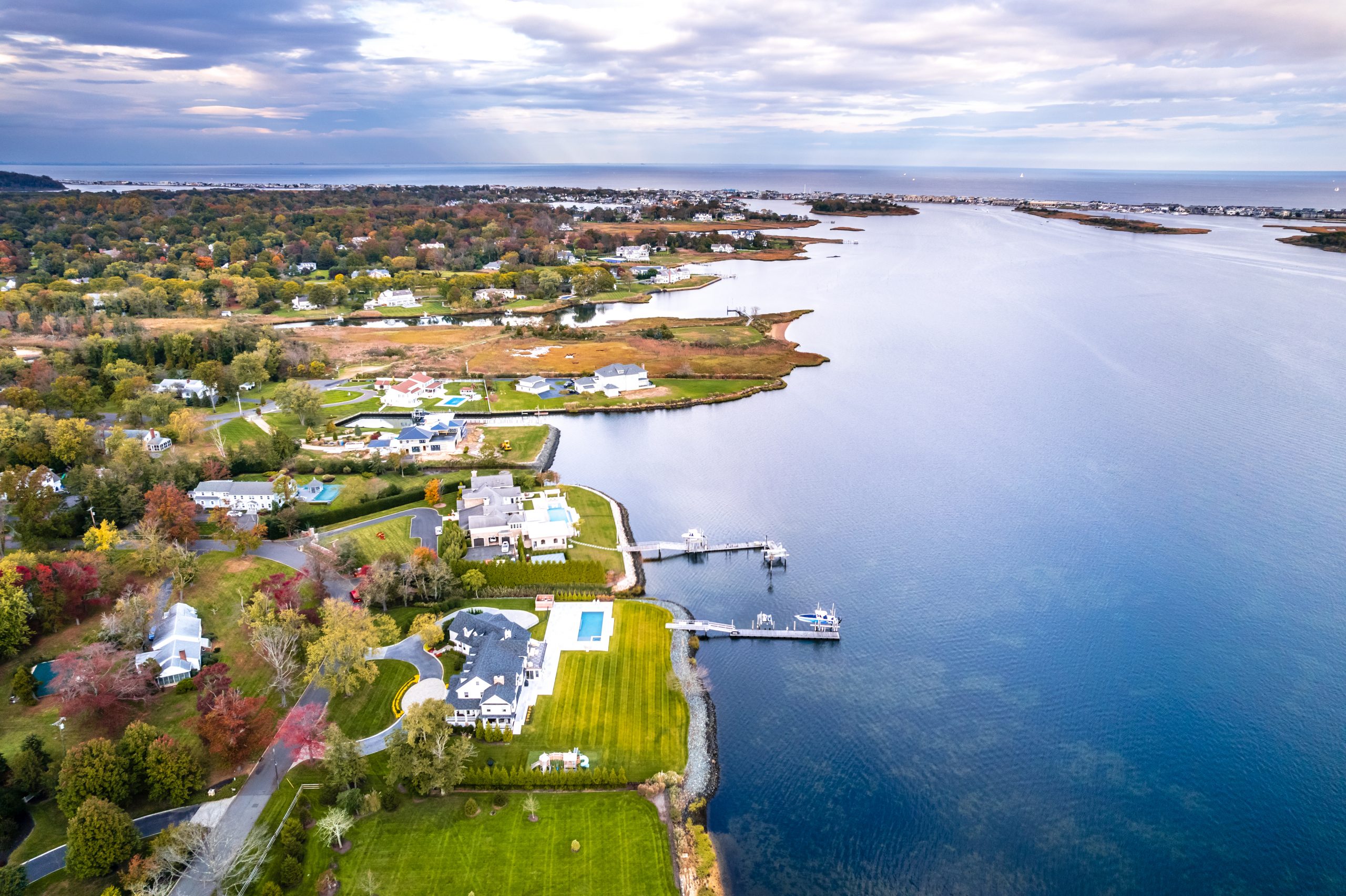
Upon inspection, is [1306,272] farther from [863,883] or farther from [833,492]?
[863,883]

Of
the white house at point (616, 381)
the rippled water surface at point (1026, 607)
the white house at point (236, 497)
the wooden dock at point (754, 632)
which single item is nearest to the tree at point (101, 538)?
the white house at point (236, 497)

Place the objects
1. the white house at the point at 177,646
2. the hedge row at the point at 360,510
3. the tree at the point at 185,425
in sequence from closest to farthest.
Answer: the white house at the point at 177,646, the hedge row at the point at 360,510, the tree at the point at 185,425

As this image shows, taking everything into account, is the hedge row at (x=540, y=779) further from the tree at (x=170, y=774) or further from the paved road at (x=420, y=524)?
the paved road at (x=420, y=524)

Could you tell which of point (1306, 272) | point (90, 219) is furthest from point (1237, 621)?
point (90, 219)

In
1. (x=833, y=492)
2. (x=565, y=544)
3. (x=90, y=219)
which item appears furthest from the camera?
(x=90, y=219)

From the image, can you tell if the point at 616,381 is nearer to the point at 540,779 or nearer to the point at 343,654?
the point at 343,654

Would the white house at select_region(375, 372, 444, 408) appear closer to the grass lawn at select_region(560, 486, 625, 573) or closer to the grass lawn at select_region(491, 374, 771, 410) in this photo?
the grass lawn at select_region(491, 374, 771, 410)

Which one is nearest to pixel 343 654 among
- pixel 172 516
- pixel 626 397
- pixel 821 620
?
pixel 172 516

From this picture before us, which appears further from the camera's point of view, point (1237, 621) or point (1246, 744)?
point (1237, 621)
